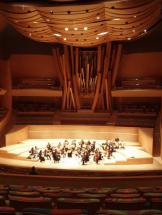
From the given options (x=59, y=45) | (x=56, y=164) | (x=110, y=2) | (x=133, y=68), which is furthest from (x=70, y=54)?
(x=110, y=2)

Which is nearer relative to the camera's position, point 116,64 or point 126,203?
point 126,203

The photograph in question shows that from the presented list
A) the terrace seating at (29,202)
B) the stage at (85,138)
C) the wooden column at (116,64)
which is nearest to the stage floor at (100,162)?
the stage at (85,138)

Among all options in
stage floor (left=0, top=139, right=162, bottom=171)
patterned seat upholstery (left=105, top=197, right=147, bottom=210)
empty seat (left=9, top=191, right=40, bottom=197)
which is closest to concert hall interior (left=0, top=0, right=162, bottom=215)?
stage floor (left=0, top=139, right=162, bottom=171)

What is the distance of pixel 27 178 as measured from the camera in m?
6.29

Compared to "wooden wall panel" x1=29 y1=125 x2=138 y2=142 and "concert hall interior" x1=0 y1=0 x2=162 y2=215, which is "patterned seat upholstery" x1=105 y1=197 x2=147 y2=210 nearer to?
"concert hall interior" x1=0 y1=0 x2=162 y2=215

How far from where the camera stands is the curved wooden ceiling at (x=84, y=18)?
679 cm

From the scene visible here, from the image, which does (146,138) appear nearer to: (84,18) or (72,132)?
(72,132)

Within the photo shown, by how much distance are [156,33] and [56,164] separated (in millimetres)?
6703

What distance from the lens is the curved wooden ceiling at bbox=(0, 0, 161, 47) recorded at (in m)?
6.79

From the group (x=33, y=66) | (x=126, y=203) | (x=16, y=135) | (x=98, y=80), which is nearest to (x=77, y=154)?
(x=16, y=135)

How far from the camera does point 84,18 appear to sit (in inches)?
295

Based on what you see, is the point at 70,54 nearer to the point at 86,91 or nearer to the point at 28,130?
the point at 86,91

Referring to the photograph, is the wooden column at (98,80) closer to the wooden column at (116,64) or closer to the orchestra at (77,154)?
the wooden column at (116,64)

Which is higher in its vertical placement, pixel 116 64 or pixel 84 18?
pixel 84 18
